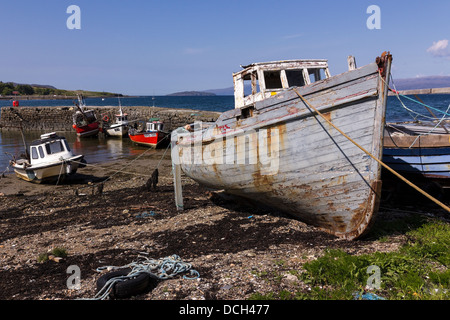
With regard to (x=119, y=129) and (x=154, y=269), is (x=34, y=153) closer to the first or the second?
(x=154, y=269)

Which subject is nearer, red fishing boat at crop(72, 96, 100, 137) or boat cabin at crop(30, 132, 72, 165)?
boat cabin at crop(30, 132, 72, 165)

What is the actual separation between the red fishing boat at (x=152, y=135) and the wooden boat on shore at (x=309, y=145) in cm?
1868

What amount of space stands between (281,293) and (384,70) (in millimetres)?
4354

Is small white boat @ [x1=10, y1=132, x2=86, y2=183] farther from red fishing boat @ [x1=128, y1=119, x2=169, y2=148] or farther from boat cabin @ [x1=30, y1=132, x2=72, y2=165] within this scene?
red fishing boat @ [x1=128, y1=119, x2=169, y2=148]

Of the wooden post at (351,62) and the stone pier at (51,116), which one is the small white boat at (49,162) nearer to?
the wooden post at (351,62)

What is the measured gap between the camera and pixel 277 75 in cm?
957

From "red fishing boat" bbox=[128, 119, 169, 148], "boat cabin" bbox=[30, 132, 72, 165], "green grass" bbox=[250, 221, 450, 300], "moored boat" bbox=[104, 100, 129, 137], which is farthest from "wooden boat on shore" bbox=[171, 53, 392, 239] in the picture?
"moored boat" bbox=[104, 100, 129, 137]

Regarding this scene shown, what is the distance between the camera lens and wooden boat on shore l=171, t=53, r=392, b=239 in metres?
6.50

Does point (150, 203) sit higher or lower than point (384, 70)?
lower

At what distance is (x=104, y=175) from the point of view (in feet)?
62.3

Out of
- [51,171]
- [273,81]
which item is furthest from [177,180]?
[51,171]

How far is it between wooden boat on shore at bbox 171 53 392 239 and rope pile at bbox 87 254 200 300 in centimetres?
293
